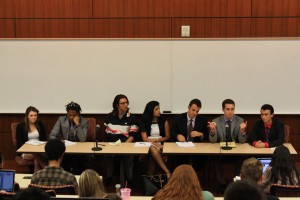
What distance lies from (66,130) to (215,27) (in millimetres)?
2889

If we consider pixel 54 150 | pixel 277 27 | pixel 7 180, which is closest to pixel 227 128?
pixel 277 27

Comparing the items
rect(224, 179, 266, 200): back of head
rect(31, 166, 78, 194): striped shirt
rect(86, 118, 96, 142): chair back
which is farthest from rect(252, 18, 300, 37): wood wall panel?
rect(224, 179, 266, 200): back of head

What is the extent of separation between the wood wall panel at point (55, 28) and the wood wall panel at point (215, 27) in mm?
1462

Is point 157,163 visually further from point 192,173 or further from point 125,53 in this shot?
point 192,173

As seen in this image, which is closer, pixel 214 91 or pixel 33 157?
pixel 33 157

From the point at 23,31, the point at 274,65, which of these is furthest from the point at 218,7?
the point at 23,31

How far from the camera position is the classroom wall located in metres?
6.86

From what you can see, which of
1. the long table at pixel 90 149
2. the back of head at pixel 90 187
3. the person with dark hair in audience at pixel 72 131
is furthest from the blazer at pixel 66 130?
the back of head at pixel 90 187

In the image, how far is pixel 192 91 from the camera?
23.0 feet

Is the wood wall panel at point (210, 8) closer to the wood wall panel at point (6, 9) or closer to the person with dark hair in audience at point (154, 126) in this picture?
the person with dark hair in audience at point (154, 126)

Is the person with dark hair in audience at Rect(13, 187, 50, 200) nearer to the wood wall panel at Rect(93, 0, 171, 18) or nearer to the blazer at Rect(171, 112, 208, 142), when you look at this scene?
the blazer at Rect(171, 112, 208, 142)

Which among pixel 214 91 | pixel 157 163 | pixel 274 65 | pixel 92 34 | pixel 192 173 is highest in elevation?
pixel 92 34

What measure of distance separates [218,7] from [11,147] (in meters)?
4.24

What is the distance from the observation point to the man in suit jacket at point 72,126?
6531 millimetres
